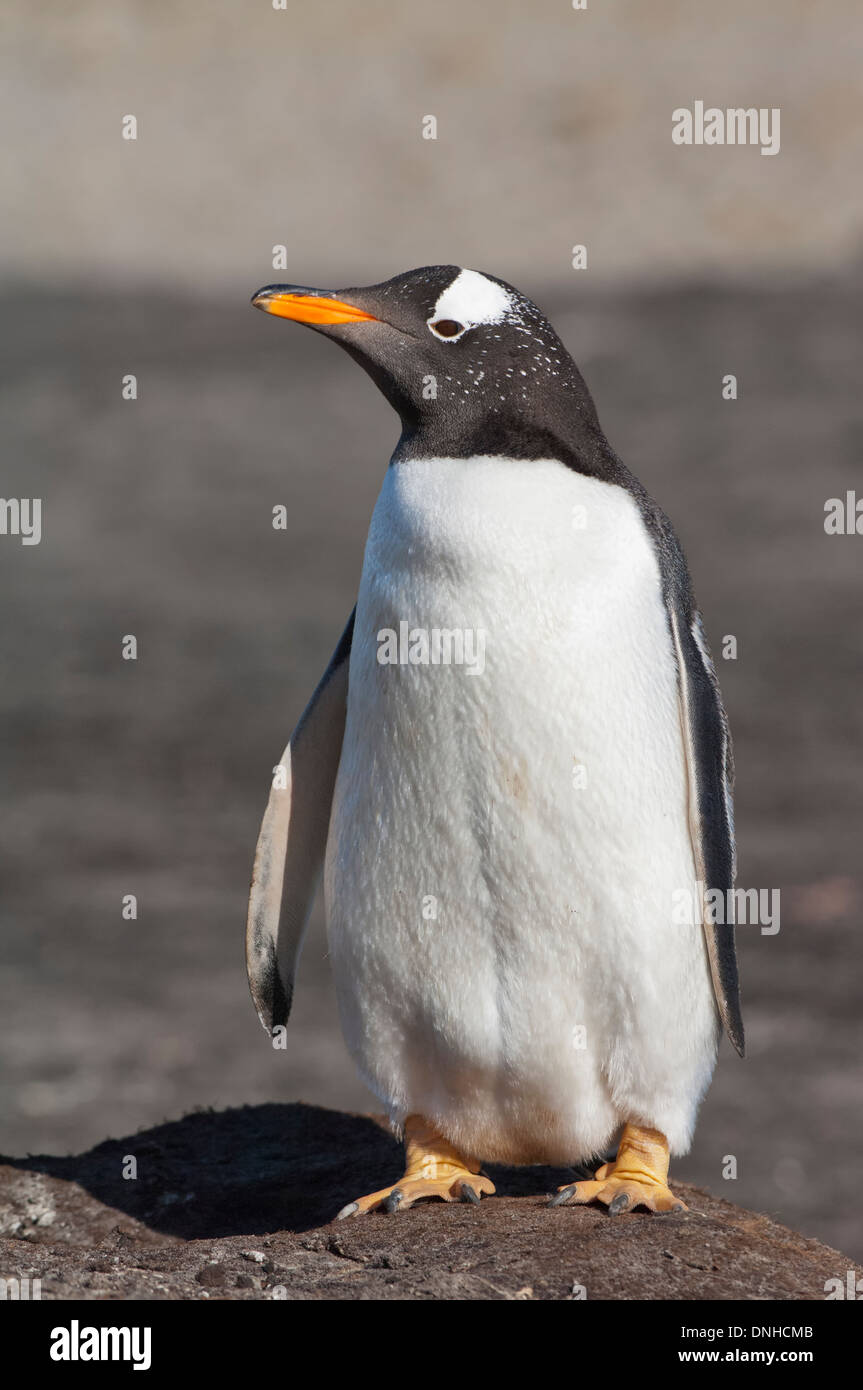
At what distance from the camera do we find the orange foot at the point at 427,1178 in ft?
11.7

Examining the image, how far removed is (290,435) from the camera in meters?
17.0

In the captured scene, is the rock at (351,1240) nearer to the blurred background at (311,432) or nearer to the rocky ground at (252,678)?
the rocky ground at (252,678)

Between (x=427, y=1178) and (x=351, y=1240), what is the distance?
1.21 feet

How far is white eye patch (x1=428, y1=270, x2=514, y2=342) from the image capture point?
3.42m

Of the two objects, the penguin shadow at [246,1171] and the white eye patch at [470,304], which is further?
the penguin shadow at [246,1171]

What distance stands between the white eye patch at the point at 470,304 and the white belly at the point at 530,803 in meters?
0.29

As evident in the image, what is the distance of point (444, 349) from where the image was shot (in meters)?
3.40

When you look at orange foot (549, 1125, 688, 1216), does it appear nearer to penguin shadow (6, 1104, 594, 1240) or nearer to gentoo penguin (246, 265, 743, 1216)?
gentoo penguin (246, 265, 743, 1216)

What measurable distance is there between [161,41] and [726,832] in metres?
25.0
